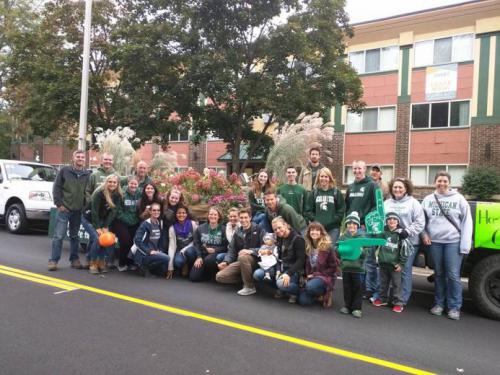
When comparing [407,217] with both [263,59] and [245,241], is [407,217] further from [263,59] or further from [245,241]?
[263,59]

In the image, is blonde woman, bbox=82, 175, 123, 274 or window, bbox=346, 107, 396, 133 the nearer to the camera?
blonde woman, bbox=82, 175, 123, 274

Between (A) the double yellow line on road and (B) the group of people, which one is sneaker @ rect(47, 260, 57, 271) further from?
(A) the double yellow line on road

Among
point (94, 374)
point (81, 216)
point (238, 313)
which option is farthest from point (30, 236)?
point (94, 374)

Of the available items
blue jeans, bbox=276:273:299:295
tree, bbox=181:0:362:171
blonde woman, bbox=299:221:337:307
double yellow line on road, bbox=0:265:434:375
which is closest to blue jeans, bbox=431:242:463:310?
blonde woman, bbox=299:221:337:307

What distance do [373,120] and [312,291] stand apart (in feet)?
55.2

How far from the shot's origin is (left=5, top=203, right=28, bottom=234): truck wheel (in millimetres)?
10750

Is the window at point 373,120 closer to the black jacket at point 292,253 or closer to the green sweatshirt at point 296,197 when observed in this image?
the green sweatshirt at point 296,197

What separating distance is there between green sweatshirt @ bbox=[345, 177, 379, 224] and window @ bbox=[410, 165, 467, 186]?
46.8 feet

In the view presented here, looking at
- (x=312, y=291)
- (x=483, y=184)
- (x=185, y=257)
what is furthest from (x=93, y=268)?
(x=483, y=184)

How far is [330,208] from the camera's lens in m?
6.34

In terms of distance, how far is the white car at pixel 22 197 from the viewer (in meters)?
10.7

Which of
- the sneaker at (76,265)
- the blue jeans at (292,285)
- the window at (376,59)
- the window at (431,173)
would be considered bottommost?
the sneaker at (76,265)

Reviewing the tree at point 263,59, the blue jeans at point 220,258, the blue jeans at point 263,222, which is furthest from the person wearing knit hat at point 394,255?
the tree at point 263,59

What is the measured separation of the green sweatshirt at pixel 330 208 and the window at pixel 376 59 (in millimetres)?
15267
